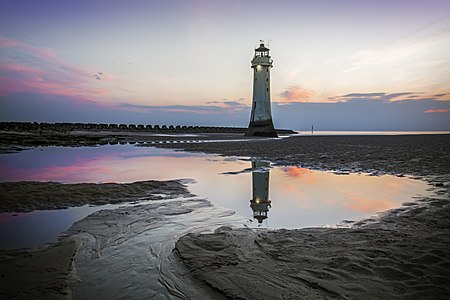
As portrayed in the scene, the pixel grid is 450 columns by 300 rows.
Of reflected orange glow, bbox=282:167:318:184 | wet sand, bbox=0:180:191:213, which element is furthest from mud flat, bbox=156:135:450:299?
reflected orange glow, bbox=282:167:318:184

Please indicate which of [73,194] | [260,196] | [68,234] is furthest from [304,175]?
[68,234]

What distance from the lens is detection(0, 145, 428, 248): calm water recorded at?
5.63 meters

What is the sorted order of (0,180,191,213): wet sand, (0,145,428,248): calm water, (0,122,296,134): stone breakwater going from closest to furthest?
(0,145,428,248): calm water, (0,180,191,213): wet sand, (0,122,296,134): stone breakwater

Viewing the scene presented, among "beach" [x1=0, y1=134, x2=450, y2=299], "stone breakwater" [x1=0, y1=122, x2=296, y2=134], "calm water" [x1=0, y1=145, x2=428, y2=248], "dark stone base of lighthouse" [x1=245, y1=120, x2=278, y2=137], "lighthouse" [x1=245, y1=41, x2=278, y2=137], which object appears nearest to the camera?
"beach" [x1=0, y1=134, x2=450, y2=299]

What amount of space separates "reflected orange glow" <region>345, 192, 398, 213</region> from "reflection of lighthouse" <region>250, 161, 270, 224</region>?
2.16m

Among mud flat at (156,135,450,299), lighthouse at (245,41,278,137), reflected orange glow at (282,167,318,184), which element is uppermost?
lighthouse at (245,41,278,137)

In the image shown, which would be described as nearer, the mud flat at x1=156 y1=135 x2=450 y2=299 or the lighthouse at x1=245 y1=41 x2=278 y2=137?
the mud flat at x1=156 y1=135 x2=450 y2=299

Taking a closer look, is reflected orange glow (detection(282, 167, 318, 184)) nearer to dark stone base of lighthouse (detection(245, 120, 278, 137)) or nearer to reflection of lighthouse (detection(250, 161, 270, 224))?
reflection of lighthouse (detection(250, 161, 270, 224))

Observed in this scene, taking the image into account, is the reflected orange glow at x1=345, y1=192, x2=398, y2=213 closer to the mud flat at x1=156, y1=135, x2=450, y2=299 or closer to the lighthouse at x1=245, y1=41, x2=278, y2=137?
the mud flat at x1=156, y1=135, x2=450, y2=299

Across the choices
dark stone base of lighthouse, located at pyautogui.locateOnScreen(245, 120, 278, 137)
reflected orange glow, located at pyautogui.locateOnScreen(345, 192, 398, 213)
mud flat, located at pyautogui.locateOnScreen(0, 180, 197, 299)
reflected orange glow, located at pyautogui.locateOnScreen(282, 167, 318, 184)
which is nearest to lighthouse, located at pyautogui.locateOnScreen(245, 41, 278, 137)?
dark stone base of lighthouse, located at pyautogui.locateOnScreen(245, 120, 278, 137)

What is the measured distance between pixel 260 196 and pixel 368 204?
284cm

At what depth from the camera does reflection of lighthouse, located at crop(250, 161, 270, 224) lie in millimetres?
6512

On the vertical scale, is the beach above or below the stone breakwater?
below

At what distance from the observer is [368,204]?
7.32m
